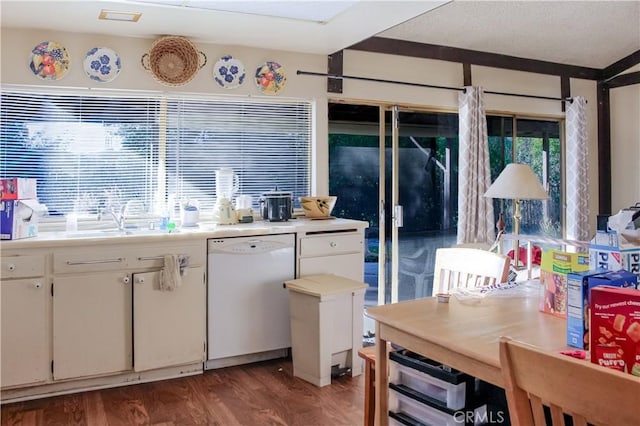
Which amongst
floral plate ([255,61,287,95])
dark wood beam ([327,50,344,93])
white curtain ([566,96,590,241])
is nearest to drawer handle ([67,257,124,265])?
floral plate ([255,61,287,95])

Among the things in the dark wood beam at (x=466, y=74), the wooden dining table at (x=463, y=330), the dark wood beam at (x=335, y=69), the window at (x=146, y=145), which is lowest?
the wooden dining table at (x=463, y=330)

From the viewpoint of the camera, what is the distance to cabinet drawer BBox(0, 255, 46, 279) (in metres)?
2.92

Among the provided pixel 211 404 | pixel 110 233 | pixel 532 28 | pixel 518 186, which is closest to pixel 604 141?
pixel 532 28

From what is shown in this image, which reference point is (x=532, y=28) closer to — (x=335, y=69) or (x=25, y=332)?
(x=335, y=69)

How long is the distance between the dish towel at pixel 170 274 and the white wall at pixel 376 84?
4.23 ft

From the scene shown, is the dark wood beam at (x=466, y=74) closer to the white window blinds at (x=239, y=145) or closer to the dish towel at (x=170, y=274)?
the white window blinds at (x=239, y=145)

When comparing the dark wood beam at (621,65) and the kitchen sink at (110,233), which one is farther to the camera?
the dark wood beam at (621,65)

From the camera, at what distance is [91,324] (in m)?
3.12

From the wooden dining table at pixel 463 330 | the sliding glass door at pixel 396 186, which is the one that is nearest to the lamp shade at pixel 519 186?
the sliding glass door at pixel 396 186

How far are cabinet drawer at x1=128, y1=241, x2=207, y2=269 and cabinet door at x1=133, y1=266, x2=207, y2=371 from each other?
0.05 metres

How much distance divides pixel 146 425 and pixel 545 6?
4.32 metres

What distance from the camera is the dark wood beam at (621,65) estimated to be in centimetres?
580

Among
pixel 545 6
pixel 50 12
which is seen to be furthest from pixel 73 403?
pixel 545 6

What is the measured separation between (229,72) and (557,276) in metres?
2.92
